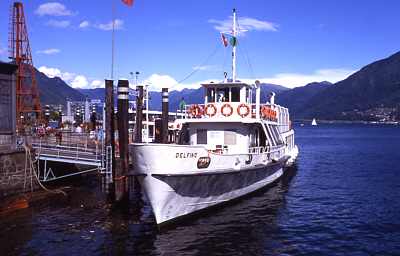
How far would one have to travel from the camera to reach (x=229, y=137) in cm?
2569

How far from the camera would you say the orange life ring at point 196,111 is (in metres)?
26.2

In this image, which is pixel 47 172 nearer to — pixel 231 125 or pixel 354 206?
pixel 231 125

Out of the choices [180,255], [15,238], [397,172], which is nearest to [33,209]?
[15,238]

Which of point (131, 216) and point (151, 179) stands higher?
point (151, 179)

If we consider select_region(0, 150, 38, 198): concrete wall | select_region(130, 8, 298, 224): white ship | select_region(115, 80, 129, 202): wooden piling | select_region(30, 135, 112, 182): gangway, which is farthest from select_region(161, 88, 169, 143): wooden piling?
select_region(0, 150, 38, 198): concrete wall

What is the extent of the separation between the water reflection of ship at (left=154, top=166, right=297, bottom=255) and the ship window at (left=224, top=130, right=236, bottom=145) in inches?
131

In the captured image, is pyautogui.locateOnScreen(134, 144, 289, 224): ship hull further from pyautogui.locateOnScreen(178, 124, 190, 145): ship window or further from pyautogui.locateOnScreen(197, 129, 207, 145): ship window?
pyautogui.locateOnScreen(178, 124, 190, 145): ship window

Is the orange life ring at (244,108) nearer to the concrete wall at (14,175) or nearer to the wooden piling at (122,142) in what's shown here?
the wooden piling at (122,142)

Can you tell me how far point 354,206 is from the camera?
24578mm

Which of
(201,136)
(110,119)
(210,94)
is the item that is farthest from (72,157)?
(210,94)

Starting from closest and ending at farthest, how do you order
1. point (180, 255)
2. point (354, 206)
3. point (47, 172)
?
point (180, 255) < point (354, 206) < point (47, 172)

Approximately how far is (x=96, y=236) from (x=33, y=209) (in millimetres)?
5607

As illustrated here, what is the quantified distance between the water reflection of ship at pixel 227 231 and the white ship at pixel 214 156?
63cm

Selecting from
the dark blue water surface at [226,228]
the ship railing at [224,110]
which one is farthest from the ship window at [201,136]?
the dark blue water surface at [226,228]
